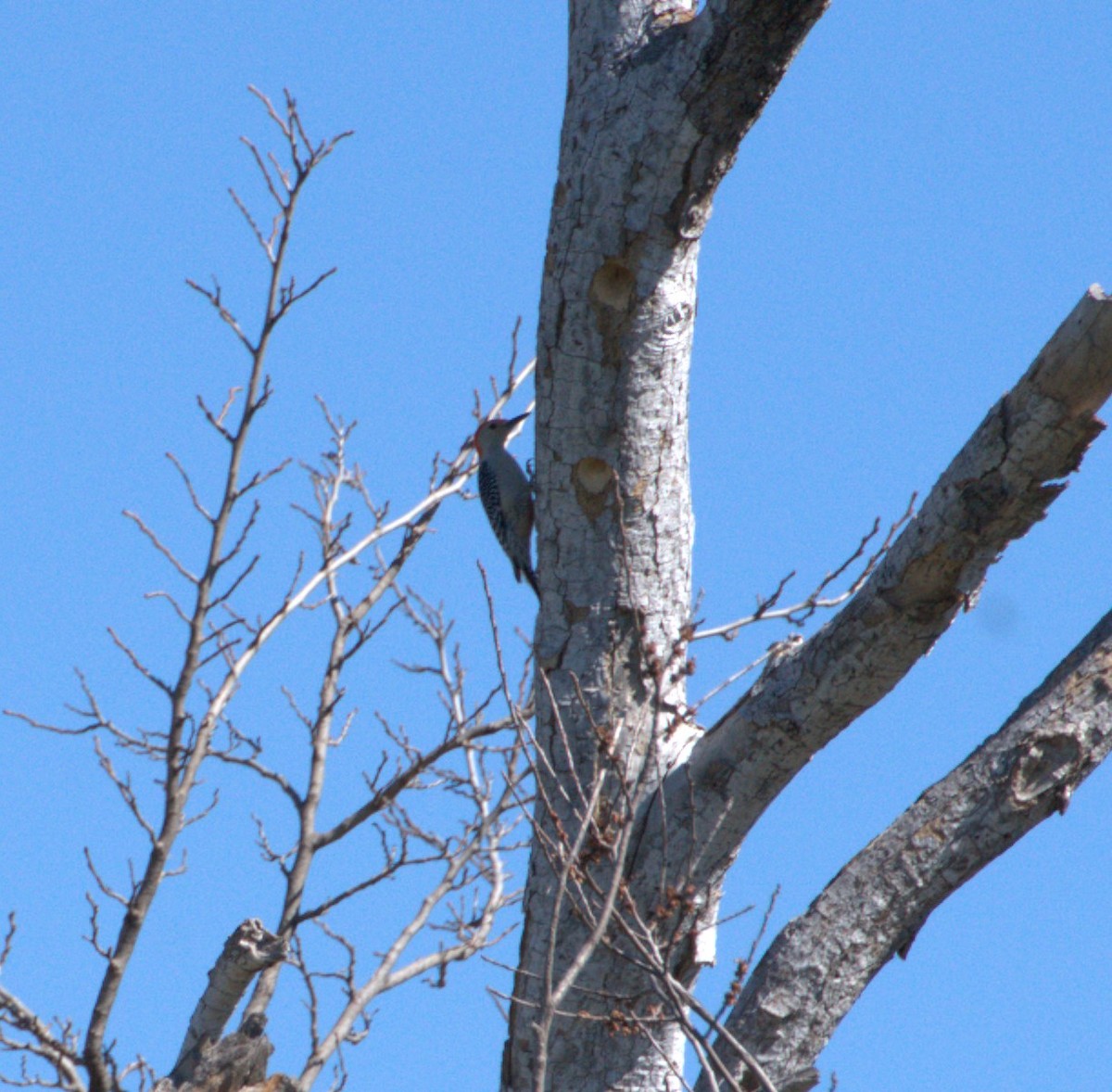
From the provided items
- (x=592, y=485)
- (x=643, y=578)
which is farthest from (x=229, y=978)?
(x=592, y=485)

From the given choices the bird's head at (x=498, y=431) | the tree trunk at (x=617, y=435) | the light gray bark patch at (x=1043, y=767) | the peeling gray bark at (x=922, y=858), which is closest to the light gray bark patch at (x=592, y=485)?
the tree trunk at (x=617, y=435)

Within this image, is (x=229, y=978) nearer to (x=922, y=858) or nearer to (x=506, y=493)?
(x=922, y=858)

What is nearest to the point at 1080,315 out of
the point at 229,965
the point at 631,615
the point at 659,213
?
the point at 659,213

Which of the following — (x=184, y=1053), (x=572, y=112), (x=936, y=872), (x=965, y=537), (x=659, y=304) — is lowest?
(x=936, y=872)

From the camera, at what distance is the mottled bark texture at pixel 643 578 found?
11.5 feet

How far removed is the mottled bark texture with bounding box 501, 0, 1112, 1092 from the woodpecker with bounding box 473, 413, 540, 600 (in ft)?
11.6

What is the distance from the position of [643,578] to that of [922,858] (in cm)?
122

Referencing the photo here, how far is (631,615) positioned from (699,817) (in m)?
0.64

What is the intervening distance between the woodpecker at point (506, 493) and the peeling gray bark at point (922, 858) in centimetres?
449

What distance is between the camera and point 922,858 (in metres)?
3.42

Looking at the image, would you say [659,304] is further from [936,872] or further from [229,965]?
[229,965]

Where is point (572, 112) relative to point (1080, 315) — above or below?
above

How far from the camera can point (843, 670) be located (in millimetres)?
3523

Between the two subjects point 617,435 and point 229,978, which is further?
point 229,978
